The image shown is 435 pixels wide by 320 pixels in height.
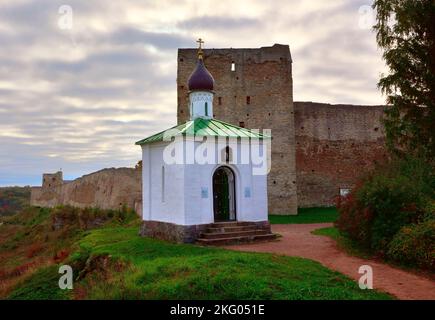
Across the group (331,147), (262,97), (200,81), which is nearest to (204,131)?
(200,81)

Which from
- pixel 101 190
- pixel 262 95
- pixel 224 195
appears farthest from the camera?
pixel 101 190

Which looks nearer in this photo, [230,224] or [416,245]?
[416,245]

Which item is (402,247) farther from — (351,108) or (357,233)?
(351,108)

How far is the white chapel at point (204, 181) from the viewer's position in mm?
12484

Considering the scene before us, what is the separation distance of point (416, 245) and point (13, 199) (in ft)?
176

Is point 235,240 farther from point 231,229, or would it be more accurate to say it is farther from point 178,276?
point 178,276

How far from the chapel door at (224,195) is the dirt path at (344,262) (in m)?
1.90

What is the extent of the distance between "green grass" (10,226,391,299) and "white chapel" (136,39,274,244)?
1.62 meters

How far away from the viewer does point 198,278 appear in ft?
24.3

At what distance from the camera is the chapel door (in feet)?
45.7

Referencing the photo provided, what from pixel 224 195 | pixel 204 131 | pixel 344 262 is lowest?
pixel 344 262

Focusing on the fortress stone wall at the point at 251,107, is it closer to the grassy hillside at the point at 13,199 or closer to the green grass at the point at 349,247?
the green grass at the point at 349,247

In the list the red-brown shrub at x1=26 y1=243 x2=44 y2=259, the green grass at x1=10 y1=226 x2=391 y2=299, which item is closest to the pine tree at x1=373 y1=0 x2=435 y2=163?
the green grass at x1=10 y1=226 x2=391 y2=299
